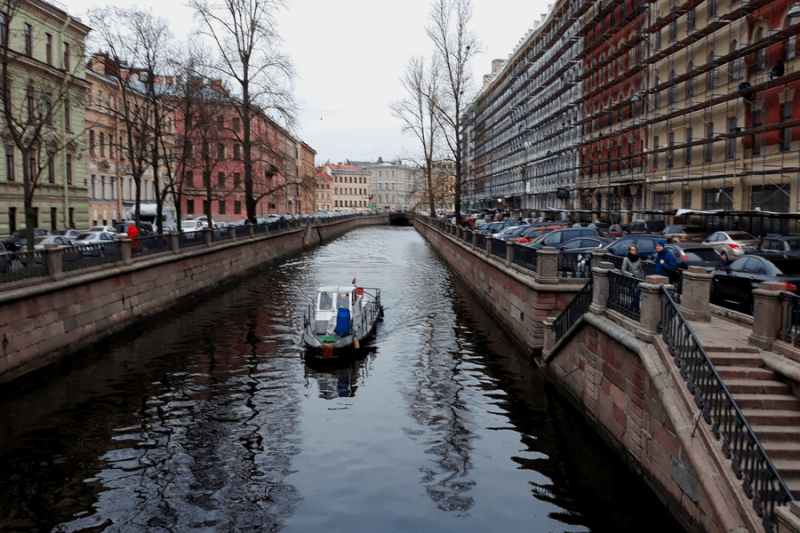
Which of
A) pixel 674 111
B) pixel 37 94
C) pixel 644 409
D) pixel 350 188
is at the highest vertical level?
pixel 350 188

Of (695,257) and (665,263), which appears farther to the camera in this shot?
(695,257)

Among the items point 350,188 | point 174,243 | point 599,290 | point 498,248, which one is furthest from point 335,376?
point 350,188

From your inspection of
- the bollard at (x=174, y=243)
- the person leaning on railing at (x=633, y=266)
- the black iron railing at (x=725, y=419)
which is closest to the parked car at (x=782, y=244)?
the person leaning on railing at (x=633, y=266)

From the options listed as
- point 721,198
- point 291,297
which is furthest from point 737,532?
point 721,198

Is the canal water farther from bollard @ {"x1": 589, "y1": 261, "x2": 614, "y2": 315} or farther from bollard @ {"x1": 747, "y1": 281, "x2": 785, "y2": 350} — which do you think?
bollard @ {"x1": 747, "y1": 281, "x2": 785, "y2": 350}

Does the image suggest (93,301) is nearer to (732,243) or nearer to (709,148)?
(732,243)

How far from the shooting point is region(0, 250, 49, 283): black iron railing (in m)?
15.6

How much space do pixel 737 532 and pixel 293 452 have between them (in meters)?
7.61

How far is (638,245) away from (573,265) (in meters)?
5.90

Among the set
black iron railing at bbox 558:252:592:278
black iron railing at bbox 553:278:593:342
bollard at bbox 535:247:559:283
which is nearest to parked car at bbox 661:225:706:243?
black iron railing at bbox 558:252:592:278

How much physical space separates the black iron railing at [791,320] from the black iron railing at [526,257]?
8326mm

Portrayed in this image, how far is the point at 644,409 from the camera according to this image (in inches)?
397

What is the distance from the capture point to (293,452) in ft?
39.3

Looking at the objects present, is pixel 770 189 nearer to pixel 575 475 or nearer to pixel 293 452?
pixel 575 475
